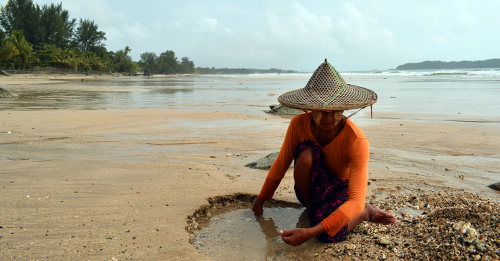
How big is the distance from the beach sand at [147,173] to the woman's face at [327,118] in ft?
4.02

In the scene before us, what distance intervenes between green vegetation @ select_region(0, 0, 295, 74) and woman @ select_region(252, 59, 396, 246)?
5049cm

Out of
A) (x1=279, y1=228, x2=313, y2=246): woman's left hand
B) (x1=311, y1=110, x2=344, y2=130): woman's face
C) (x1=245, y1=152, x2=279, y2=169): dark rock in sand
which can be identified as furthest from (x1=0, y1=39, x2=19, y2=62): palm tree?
(x1=279, y1=228, x2=313, y2=246): woman's left hand

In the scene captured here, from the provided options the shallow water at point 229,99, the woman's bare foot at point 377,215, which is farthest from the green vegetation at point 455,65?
the woman's bare foot at point 377,215

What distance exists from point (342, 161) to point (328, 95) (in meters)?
0.53

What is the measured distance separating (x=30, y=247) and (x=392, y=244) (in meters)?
2.43

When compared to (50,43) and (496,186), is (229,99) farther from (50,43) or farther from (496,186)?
(50,43)

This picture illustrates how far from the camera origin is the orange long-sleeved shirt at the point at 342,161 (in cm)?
215

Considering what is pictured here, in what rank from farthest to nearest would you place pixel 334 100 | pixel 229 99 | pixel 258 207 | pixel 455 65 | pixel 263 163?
1. pixel 455 65
2. pixel 229 99
3. pixel 263 163
4. pixel 258 207
5. pixel 334 100

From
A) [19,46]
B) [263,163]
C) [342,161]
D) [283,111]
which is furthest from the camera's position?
[19,46]

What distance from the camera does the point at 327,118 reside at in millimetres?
2248

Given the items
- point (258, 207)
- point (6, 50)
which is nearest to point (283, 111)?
point (258, 207)

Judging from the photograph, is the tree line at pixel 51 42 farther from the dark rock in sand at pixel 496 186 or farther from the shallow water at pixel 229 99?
the dark rock in sand at pixel 496 186

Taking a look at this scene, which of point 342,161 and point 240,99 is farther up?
point 342,161

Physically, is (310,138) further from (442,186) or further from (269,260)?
(442,186)
